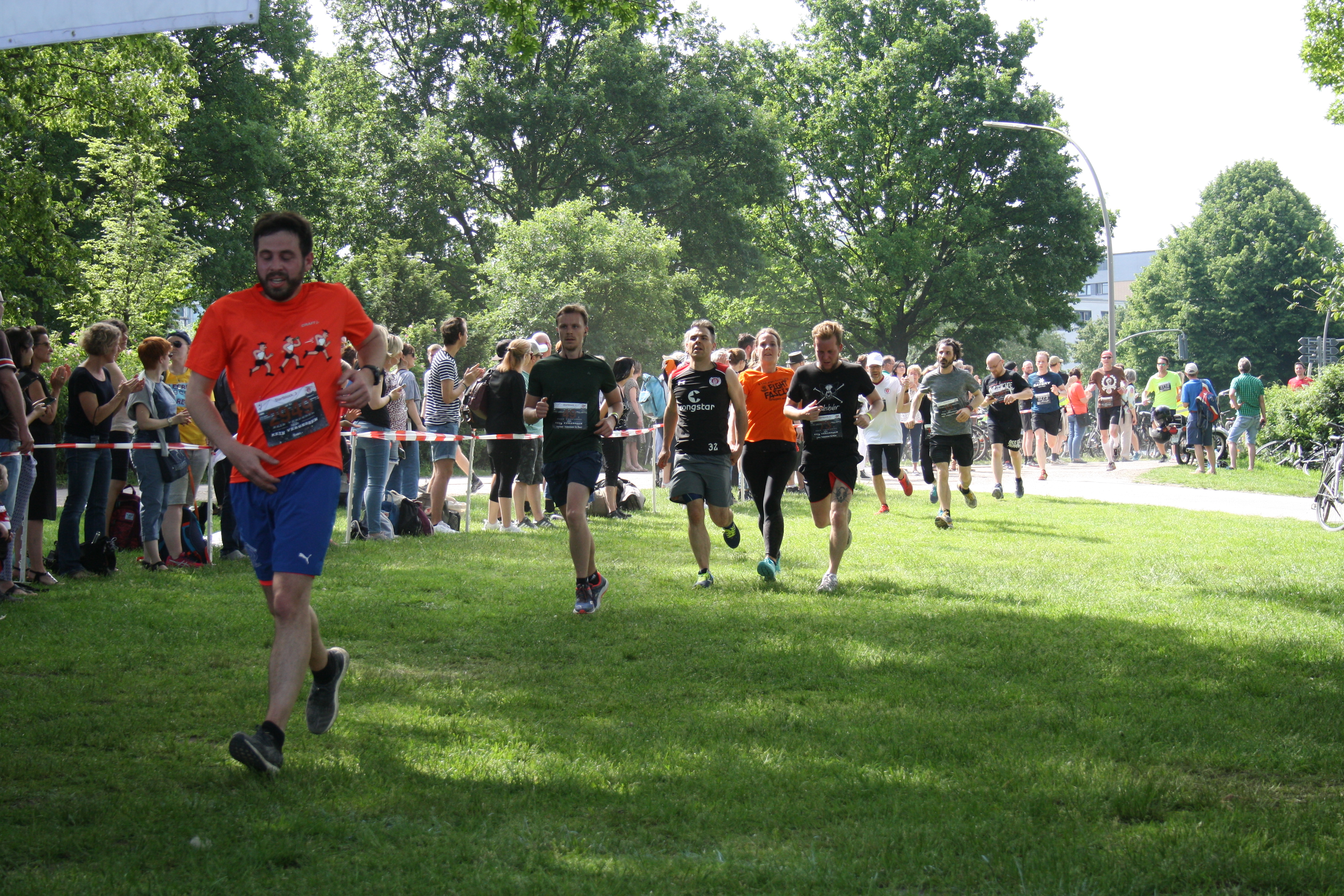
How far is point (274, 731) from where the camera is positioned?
4457mm

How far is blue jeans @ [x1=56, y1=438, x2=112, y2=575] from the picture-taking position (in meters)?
9.24

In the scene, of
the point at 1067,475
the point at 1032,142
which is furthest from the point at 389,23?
the point at 1067,475

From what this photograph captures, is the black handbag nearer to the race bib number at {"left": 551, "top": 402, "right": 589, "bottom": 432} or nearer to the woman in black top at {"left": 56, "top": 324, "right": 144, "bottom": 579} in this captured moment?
the woman in black top at {"left": 56, "top": 324, "right": 144, "bottom": 579}

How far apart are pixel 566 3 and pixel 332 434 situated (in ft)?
23.4

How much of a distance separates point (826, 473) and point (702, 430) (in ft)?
3.33

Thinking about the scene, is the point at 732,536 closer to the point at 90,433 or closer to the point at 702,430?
the point at 702,430

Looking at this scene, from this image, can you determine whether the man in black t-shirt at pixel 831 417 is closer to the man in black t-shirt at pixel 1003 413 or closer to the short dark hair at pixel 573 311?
the short dark hair at pixel 573 311

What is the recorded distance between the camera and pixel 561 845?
12.3 ft

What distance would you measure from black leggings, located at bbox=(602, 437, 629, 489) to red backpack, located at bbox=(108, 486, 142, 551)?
594 centimetres

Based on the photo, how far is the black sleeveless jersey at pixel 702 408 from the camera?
30.3 ft

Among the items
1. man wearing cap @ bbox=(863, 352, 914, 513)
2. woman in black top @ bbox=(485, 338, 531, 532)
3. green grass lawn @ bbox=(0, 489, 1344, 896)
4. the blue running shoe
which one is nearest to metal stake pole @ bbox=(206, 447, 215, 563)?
green grass lawn @ bbox=(0, 489, 1344, 896)

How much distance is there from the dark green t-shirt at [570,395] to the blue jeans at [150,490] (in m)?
3.51

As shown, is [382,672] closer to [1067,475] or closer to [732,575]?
[732,575]

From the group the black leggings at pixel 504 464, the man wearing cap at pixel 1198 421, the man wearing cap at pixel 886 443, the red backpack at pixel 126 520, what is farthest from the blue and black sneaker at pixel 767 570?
the man wearing cap at pixel 1198 421
